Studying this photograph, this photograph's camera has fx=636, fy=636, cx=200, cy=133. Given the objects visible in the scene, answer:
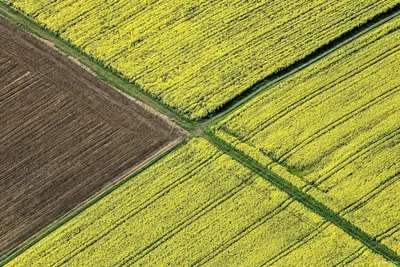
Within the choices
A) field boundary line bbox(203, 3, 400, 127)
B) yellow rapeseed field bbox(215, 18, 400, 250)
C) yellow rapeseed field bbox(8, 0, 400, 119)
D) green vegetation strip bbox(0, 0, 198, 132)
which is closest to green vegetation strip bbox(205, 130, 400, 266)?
yellow rapeseed field bbox(215, 18, 400, 250)

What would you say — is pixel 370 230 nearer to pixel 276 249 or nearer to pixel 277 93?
pixel 276 249

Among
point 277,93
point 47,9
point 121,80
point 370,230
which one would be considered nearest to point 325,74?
point 277,93

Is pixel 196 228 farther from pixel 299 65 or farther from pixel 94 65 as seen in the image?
pixel 94 65

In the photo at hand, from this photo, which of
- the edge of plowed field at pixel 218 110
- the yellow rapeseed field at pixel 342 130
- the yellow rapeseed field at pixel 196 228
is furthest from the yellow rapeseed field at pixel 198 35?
the yellow rapeseed field at pixel 196 228

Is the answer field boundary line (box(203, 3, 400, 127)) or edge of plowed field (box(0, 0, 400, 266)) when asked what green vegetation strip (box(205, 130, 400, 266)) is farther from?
field boundary line (box(203, 3, 400, 127))

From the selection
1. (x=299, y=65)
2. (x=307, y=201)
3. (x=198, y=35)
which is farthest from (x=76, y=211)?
(x=299, y=65)

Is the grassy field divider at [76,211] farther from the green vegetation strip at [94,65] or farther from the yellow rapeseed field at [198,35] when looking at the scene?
the yellow rapeseed field at [198,35]
